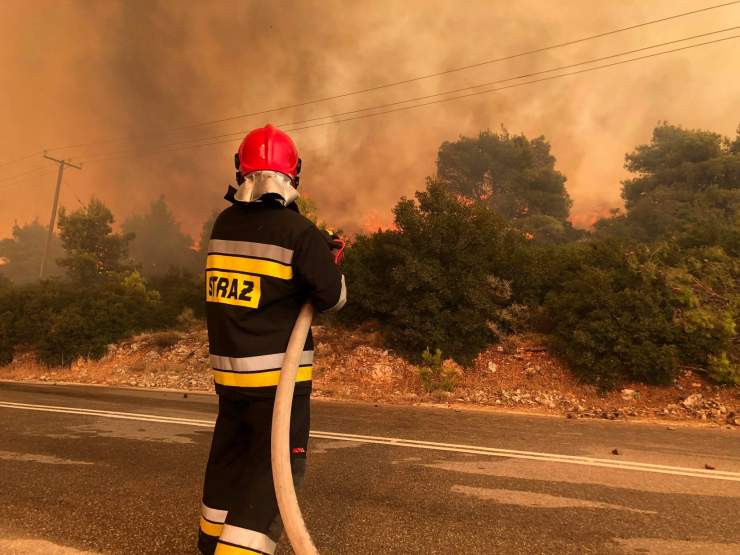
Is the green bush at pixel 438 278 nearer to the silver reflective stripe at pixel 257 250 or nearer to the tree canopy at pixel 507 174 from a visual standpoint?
the silver reflective stripe at pixel 257 250

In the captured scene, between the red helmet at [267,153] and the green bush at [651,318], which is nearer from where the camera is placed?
the red helmet at [267,153]

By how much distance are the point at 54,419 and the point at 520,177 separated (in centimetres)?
4012

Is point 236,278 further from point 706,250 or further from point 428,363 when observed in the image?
point 706,250

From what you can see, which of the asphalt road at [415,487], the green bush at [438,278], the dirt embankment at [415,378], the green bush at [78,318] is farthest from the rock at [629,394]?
the green bush at [78,318]

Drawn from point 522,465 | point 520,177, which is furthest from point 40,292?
point 520,177

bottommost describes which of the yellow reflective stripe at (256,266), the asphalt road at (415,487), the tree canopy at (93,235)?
the asphalt road at (415,487)

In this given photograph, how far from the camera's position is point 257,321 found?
1.78m

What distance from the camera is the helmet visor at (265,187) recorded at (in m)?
1.82

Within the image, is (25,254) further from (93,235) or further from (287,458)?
(287,458)

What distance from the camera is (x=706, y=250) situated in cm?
901

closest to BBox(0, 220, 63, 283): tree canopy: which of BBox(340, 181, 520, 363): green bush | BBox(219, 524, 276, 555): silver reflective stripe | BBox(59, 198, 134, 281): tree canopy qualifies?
BBox(59, 198, 134, 281): tree canopy

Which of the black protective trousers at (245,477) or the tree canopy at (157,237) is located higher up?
the tree canopy at (157,237)

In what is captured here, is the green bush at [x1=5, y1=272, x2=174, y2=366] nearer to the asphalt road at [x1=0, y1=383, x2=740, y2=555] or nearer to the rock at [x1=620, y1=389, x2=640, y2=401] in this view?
the asphalt road at [x1=0, y1=383, x2=740, y2=555]

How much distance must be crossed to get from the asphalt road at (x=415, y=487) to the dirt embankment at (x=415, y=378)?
2129mm
